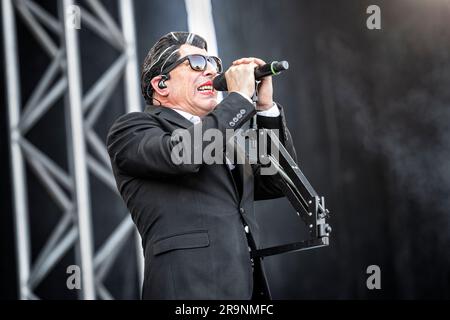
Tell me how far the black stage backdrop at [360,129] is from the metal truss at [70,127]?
1.11 feet

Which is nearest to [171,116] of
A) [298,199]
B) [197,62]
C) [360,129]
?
[197,62]

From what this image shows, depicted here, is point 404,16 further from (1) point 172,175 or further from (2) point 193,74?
(1) point 172,175

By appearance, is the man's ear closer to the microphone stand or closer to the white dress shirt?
the white dress shirt

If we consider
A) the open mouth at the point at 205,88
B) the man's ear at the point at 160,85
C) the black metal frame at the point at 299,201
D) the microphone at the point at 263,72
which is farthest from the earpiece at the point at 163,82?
the black metal frame at the point at 299,201

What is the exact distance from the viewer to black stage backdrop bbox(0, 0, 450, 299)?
2863 millimetres

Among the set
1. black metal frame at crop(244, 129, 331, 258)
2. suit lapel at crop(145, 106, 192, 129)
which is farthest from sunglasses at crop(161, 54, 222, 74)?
black metal frame at crop(244, 129, 331, 258)

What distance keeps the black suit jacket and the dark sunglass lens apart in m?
0.19

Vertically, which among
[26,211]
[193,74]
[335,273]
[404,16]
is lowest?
[335,273]

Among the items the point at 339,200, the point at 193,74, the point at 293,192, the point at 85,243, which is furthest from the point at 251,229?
the point at 85,243

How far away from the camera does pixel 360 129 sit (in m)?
3.09

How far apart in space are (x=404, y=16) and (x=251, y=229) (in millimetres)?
1509

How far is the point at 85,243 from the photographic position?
335 centimetres

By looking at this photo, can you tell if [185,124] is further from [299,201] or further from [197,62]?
[299,201]
